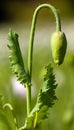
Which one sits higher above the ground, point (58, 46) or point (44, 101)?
point (58, 46)

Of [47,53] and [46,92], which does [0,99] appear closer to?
[46,92]

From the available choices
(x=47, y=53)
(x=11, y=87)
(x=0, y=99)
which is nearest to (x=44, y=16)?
(x=47, y=53)

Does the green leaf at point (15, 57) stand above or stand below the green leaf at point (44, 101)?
above

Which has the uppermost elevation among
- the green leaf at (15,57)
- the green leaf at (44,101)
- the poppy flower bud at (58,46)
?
the poppy flower bud at (58,46)

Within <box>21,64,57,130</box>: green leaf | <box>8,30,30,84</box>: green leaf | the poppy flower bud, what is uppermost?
the poppy flower bud
